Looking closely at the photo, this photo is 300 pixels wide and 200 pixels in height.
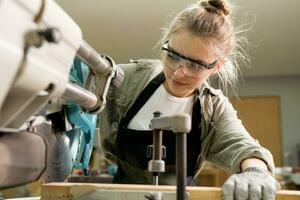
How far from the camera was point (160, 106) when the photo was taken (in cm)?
118

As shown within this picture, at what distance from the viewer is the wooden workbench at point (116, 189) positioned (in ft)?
2.18

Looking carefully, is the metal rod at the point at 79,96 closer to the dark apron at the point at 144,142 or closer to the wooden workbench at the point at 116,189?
the wooden workbench at the point at 116,189

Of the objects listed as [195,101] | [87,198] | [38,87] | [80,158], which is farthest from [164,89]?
[38,87]

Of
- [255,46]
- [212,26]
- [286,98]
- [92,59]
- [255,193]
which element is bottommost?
[255,193]

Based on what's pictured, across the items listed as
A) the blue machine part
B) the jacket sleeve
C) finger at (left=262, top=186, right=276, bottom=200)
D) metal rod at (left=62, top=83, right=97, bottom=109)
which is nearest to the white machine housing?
metal rod at (left=62, top=83, right=97, bottom=109)

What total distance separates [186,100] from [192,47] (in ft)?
0.74

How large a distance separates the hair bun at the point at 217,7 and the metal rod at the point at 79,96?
62 cm

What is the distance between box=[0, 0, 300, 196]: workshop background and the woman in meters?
0.62

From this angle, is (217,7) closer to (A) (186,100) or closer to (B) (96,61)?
(A) (186,100)

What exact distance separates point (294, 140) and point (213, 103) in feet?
14.3

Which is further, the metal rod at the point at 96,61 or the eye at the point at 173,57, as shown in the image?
the eye at the point at 173,57

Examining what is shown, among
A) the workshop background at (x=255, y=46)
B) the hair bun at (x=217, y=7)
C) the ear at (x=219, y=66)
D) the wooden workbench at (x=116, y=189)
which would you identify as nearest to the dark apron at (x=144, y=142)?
the ear at (x=219, y=66)

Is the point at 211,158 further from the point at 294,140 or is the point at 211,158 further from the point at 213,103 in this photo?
the point at 294,140

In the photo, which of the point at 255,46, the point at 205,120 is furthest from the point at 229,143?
the point at 255,46
